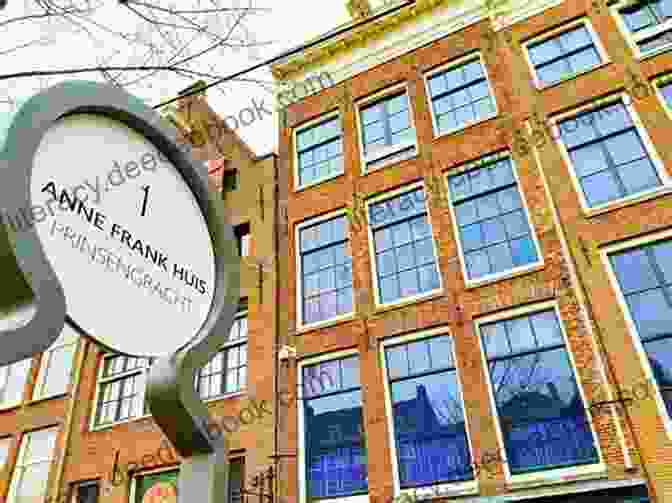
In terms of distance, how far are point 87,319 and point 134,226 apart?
0.35 meters

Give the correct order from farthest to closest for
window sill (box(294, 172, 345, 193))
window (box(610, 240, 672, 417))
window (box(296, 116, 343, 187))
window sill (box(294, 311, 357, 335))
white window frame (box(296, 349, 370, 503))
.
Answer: window (box(296, 116, 343, 187)), window sill (box(294, 172, 345, 193)), window sill (box(294, 311, 357, 335)), white window frame (box(296, 349, 370, 503)), window (box(610, 240, 672, 417))

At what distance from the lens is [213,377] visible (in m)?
11.7

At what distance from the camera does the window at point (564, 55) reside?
36.0 ft

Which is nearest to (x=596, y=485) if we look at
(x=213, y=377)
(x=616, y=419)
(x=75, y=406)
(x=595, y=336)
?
(x=616, y=419)

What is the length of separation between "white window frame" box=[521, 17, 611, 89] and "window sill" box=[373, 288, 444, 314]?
4.81m

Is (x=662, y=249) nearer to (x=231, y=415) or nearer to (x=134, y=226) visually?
(x=231, y=415)

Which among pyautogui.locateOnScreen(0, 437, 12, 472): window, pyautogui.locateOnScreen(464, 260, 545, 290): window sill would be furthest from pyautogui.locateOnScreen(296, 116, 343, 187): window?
pyautogui.locateOnScreen(0, 437, 12, 472): window

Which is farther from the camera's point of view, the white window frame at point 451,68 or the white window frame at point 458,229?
the white window frame at point 451,68

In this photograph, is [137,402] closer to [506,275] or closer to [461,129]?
[506,275]

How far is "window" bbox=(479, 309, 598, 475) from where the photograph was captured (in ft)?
26.7

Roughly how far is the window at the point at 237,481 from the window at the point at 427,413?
311 centimetres

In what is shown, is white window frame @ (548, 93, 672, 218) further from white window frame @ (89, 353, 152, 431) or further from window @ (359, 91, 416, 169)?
white window frame @ (89, 353, 152, 431)

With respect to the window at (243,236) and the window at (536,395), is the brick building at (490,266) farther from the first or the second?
the window at (243,236)

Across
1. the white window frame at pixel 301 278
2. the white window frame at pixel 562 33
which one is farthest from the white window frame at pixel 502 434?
the white window frame at pixel 562 33
